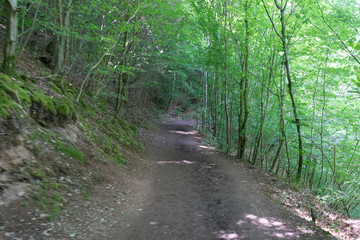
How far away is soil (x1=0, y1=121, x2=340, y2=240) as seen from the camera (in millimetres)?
3900

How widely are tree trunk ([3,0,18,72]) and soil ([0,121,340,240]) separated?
11.9 ft

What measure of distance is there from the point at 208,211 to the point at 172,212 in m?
0.93

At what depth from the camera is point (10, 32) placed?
485 centimetres

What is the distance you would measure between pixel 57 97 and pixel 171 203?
4.72 meters

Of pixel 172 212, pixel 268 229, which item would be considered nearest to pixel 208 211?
pixel 172 212

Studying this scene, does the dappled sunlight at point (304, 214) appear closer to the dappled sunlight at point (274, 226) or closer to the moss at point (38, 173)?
the dappled sunlight at point (274, 226)

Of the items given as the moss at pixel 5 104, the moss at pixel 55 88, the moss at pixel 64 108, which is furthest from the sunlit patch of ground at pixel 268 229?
the moss at pixel 55 88

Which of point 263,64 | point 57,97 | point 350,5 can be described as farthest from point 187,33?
point 57,97

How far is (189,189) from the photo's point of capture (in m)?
7.25

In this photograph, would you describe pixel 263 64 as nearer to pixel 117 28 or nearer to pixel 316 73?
pixel 316 73

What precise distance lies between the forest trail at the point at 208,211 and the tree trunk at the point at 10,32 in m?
4.46

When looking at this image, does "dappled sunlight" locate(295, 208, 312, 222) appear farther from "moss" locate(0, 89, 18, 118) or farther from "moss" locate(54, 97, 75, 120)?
"moss" locate(0, 89, 18, 118)

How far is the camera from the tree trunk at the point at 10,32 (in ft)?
15.5

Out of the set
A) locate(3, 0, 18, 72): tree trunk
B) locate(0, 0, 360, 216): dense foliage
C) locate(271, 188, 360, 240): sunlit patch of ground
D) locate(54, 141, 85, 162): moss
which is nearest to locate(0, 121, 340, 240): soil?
locate(271, 188, 360, 240): sunlit patch of ground
